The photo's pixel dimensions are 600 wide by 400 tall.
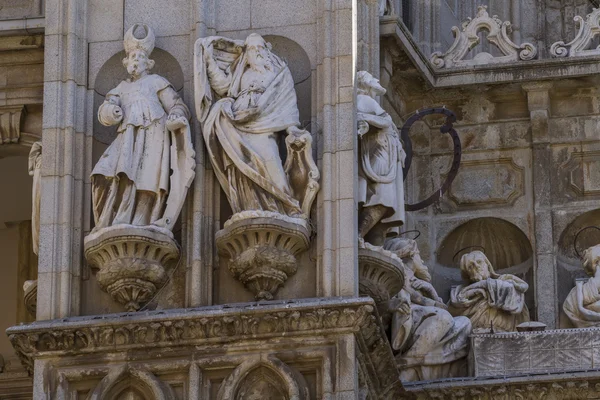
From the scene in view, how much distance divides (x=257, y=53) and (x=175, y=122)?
1.05 metres

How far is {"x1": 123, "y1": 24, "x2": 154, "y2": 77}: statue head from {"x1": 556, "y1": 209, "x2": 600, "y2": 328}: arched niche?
5.56m

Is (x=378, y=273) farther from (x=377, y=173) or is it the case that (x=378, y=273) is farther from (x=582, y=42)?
(x=582, y=42)

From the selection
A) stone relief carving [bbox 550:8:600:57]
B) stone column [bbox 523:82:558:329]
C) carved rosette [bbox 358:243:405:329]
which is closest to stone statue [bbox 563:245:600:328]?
stone column [bbox 523:82:558:329]

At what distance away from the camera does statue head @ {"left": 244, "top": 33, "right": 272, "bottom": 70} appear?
32750 mm

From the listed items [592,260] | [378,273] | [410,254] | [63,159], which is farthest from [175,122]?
[592,260]

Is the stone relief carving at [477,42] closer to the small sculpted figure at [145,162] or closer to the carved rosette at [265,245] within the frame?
A: the small sculpted figure at [145,162]

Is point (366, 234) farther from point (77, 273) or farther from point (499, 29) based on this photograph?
point (499, 29)

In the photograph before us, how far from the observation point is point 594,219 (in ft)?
120

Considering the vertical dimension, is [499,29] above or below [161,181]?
above

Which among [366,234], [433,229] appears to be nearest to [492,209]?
[433,229]

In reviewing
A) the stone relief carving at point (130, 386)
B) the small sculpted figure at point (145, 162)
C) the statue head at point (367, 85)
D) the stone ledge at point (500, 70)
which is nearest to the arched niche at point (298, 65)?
the statue head at point (367, 85)

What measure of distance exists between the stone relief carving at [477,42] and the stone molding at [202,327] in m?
5.84

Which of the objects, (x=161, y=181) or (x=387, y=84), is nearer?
(x=161, y=181)

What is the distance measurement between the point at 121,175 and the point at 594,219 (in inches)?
251
